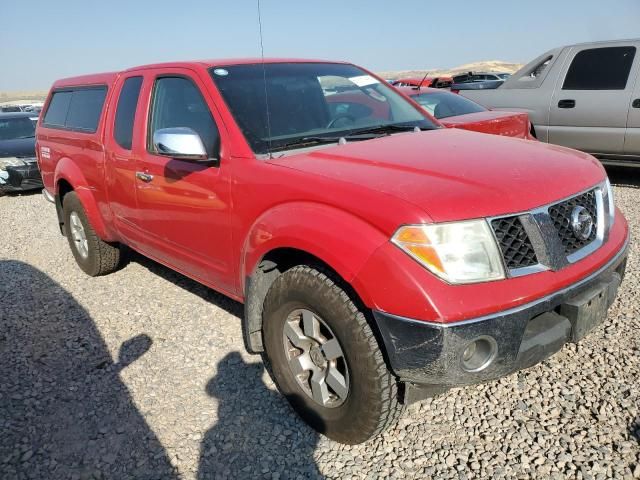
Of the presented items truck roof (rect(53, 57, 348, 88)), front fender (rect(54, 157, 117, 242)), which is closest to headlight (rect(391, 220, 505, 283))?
truck roof (rect(53, 57, 348, 88))

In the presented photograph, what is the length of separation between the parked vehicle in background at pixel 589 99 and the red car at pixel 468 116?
1.03 m

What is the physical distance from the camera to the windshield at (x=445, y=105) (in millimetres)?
6594

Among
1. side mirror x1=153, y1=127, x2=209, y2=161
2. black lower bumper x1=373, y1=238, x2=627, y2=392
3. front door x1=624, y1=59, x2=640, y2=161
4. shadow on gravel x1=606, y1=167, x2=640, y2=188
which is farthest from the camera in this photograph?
shadow on gravel x1=606, y1=167, x2=640, y2=188

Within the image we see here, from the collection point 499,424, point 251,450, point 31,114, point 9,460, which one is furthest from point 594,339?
point 31,114

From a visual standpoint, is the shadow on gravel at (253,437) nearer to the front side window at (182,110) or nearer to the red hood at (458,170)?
the red hood at (458,170)

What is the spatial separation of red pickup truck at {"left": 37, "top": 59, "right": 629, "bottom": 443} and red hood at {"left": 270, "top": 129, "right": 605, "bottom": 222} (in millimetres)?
11

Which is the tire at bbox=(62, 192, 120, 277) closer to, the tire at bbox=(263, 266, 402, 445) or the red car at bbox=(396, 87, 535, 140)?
the tire at bbox=(263, 266, 402, 445)

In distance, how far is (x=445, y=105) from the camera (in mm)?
6750

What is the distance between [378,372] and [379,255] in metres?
0.50

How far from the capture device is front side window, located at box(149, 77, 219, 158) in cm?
299

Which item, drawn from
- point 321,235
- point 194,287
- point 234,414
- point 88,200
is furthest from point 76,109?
point 321,235

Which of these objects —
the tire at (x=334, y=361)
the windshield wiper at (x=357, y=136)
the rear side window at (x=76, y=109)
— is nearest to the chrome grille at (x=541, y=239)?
the tire at (x=334, y=361)

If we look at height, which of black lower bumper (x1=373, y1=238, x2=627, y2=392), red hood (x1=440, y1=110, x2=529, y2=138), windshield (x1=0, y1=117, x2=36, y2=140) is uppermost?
red hood (x1=440, y1=110, x2=529, y2=138)

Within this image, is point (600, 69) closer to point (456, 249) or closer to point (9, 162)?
point (456, 249)
